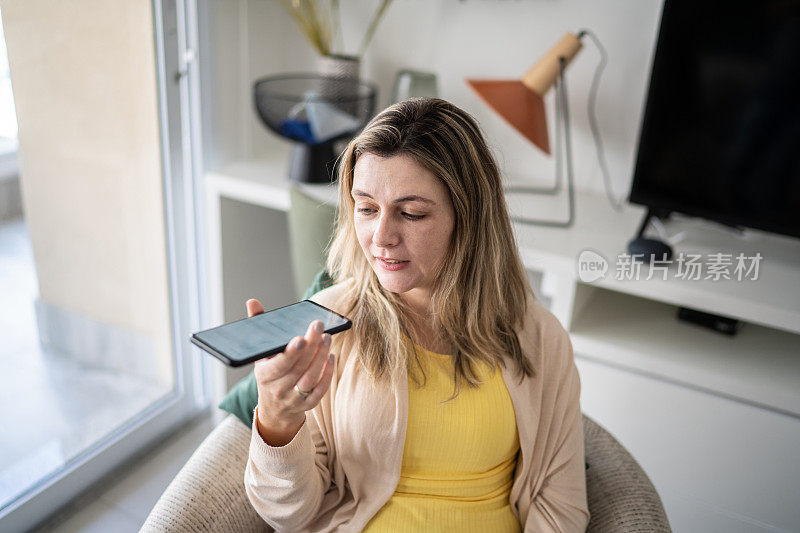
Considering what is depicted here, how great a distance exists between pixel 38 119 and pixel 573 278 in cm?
118

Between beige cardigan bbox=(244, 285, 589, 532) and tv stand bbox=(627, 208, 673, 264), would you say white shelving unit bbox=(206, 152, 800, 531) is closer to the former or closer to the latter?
tv stand bbox=(627, 208, 673, 264)

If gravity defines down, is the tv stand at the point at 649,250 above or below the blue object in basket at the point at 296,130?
below

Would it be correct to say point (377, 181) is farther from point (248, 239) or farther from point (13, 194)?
point (248, 239)

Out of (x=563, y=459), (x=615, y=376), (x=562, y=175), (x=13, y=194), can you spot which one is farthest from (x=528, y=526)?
(x=13, y=194)

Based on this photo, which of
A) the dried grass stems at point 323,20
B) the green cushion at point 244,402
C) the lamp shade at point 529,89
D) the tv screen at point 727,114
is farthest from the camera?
the dried grass stems at point 323,20

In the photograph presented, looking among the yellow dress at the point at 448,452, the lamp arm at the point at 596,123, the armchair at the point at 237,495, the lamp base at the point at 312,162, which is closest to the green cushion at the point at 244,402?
the armchair at the point at 237,495

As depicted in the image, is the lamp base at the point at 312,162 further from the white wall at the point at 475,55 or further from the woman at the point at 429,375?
the woman at the point at 429,375

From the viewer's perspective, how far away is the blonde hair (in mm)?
927

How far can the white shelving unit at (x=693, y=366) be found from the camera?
1.41 meters

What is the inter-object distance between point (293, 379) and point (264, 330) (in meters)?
0.08

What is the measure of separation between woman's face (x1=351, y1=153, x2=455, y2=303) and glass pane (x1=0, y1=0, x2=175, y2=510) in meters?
0.87

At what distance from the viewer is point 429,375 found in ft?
3.39

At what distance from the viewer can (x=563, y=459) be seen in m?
1.08

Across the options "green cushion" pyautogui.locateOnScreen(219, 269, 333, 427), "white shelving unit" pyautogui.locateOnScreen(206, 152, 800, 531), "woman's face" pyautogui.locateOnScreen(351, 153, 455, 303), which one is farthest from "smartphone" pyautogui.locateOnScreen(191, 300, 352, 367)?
"white shelving unit" pyautogui.locateOnScreen(206, 152, 800, 531)
